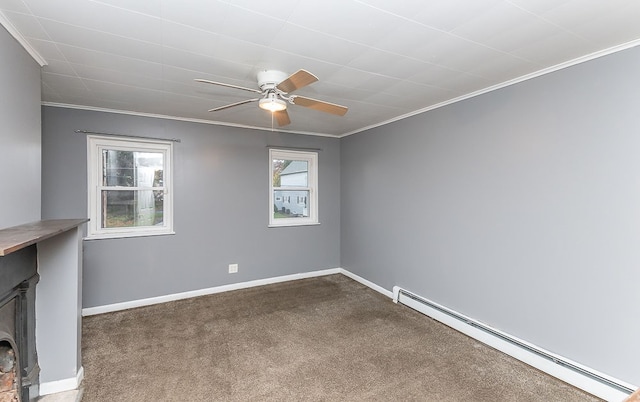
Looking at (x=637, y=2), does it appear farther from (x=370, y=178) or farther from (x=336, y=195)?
(x=336, y=195)

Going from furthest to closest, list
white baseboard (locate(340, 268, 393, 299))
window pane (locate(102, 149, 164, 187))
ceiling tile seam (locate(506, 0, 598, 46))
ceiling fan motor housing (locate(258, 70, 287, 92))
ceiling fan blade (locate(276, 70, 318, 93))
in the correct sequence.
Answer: white baseboard (locate(340, 268, 393, 299)), window pane (locate(102, 149, 164, 187)), ceiling fan motor housing (locate(258, 70, 287, 92)), ceiling fan blade (locate(276, 70, 318, 93)), ceiling tile seam (locate(506, 0, 598, 46))

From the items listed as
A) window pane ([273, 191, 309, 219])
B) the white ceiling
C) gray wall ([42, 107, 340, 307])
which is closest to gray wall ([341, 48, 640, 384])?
the white ceiling

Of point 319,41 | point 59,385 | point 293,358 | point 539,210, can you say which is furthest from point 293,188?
point 59,385

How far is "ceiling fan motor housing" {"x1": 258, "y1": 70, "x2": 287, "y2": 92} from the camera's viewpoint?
2.25m

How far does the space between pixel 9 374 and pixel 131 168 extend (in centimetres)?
241

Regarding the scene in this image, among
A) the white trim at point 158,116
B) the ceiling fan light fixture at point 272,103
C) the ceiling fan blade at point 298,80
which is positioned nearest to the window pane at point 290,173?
the white trim at point 158,116

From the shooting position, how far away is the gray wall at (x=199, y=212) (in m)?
3.22

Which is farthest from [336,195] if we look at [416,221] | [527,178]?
[527,178]

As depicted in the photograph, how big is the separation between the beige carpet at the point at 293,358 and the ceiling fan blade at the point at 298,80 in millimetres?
2124

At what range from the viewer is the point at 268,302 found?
3656 mm

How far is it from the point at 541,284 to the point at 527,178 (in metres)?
0.86

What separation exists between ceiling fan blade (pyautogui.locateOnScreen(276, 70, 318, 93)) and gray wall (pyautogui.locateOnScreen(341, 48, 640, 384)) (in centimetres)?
182

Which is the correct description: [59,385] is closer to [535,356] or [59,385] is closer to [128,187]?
[128,187]

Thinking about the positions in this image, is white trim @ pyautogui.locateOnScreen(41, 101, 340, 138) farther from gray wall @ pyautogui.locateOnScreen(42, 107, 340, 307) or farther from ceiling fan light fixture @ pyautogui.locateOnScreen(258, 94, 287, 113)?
ceiling fan light fixture @ pyautogui.locateOnScreen(258, 94, 287, 113)
